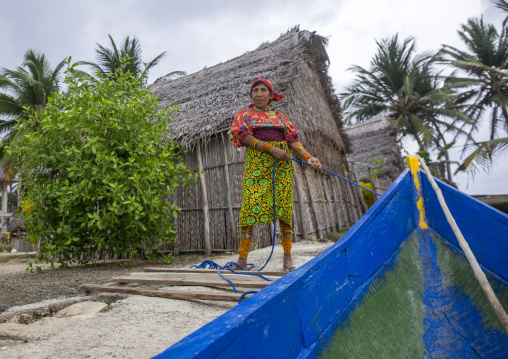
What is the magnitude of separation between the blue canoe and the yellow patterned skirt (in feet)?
4.48

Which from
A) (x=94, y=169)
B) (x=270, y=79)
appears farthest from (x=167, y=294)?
(x=270, y=79)

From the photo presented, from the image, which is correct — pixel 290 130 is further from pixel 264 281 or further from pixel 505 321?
pixel 505 321

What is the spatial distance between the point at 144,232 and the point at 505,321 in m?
4.35

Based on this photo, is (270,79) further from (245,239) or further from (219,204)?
(245,239)

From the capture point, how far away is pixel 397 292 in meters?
1.57

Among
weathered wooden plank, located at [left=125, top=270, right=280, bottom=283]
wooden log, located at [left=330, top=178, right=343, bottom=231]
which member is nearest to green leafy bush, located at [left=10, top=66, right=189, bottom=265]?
weathered wooden plank, located at [left=125, top=270, right=280, bottom=283]

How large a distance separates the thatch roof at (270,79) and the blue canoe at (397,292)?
4.54 meters

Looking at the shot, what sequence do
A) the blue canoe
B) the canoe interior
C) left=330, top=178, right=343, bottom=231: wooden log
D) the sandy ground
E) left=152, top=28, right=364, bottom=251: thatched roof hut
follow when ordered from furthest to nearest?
left=330, top=178, right=343, bottom=231: wooden log, left=152, top=28, right=364, bottom=251: thatched roof hut, the sandy ground, the canoe interior, the blue canoe

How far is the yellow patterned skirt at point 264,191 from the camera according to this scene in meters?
3.04

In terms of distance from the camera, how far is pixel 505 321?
3.84 ft

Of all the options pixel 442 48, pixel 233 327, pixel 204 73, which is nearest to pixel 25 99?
pixel 204 73

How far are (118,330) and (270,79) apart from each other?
5.68 m

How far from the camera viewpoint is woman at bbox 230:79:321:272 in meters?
3.03

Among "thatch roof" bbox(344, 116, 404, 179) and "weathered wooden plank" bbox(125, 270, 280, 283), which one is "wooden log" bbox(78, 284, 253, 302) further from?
"thatch roof" bbox(344, 116, 404, 179)
